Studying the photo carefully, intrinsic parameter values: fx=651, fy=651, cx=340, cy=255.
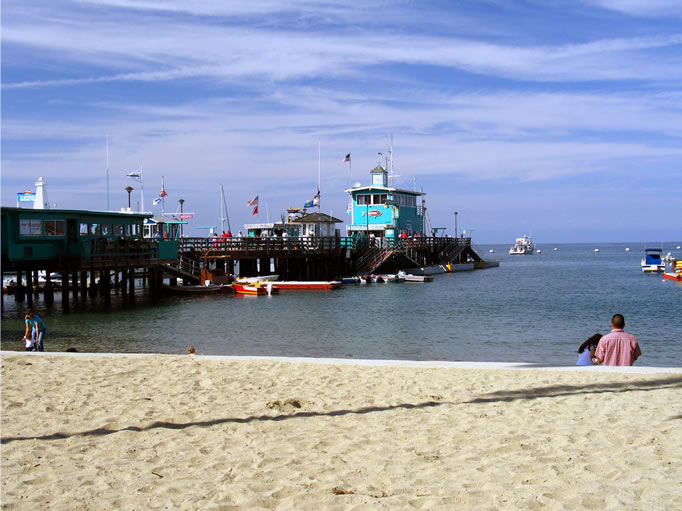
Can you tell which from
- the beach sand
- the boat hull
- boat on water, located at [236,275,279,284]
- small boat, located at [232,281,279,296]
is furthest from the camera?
boat on water, located at [236,275,279,284]

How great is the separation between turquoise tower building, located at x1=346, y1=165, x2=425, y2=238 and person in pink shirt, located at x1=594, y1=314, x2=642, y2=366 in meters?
48.4

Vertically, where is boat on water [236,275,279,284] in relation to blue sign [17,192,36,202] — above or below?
below

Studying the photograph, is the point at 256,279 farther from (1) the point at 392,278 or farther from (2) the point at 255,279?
(1) the point at 392,278

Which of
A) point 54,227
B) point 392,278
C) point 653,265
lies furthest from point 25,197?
point 653,265

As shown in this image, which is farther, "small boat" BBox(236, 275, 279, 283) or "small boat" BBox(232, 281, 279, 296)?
"small boat" BBox(236, 275, 279, 283)

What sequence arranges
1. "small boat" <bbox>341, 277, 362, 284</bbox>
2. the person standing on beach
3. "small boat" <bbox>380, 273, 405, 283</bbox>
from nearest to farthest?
the person standing on beach, "small boat" <bbox>341, 277, 362, 284</bbox>, "small boat" <bbox>380, 273, 405, 283</bbox>

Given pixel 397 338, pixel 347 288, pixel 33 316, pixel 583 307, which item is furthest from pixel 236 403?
pixel 347 288

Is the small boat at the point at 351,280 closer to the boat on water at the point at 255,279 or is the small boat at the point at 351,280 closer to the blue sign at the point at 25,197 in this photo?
the boat on water at the point at 255,279

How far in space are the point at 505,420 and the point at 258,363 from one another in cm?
539

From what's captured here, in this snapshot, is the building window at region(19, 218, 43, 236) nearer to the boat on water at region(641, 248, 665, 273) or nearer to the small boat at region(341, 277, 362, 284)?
the small boat at region(341, 277, 362, 284)

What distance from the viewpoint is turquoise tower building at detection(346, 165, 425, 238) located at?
60781 millimetres

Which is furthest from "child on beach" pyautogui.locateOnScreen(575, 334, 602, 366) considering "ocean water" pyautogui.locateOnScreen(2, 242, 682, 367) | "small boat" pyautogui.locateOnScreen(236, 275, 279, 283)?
"small boat" pyautogui.locateOnScreen(236, 275, 279, 283)

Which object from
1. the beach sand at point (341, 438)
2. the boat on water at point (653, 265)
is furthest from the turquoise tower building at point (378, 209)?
the beach sand at point (341, 438)

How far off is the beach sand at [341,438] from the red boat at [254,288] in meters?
28.5
